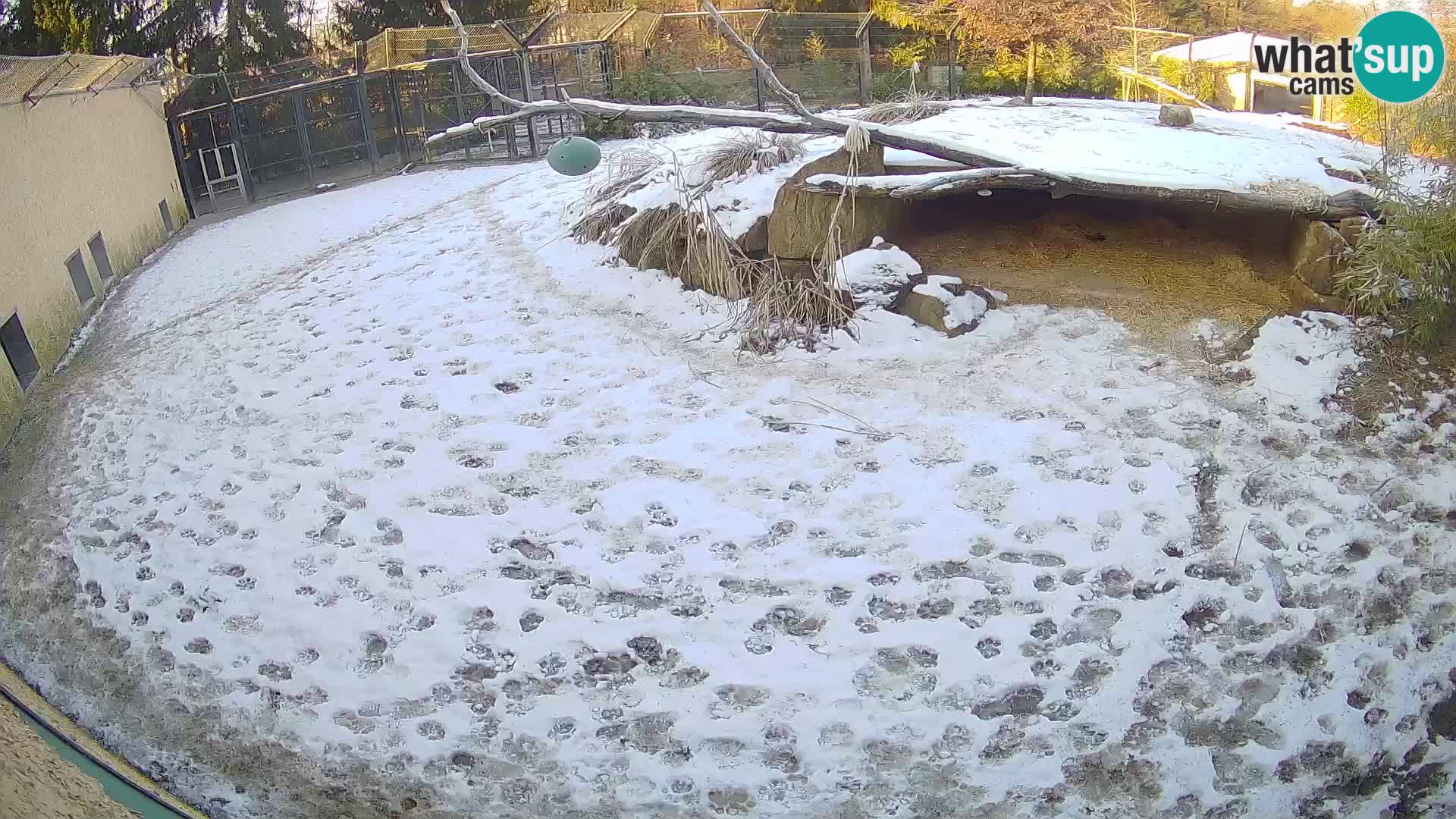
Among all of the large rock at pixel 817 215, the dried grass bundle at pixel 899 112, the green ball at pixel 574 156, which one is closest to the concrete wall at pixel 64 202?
the green ball at pixel 574 156

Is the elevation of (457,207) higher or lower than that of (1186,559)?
higher

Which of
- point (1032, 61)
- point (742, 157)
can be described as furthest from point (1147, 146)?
point (1032, 61)

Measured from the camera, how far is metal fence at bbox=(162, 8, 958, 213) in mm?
11203

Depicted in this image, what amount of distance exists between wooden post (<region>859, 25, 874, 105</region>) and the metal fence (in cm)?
2

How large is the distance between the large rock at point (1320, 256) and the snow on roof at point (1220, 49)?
729 centimetres

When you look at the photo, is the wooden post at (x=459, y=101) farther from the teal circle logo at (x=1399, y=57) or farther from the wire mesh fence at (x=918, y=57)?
the teal circle logo at (x=1399, y=57)

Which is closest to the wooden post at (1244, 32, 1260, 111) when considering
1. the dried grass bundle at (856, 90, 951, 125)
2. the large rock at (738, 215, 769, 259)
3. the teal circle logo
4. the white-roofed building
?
the white-roofed building

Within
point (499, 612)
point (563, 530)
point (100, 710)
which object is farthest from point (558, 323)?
point (100, 710)

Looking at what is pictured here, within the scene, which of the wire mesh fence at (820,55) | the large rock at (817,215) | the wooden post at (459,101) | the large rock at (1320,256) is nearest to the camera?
the large rock at (1320,256)

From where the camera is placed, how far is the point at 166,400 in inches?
212

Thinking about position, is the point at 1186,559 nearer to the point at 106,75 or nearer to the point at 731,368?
the point at 731,368

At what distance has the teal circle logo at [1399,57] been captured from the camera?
16.3 feet

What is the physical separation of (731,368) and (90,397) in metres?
3.66

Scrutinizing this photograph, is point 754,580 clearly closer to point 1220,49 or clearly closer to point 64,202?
point 64,202
